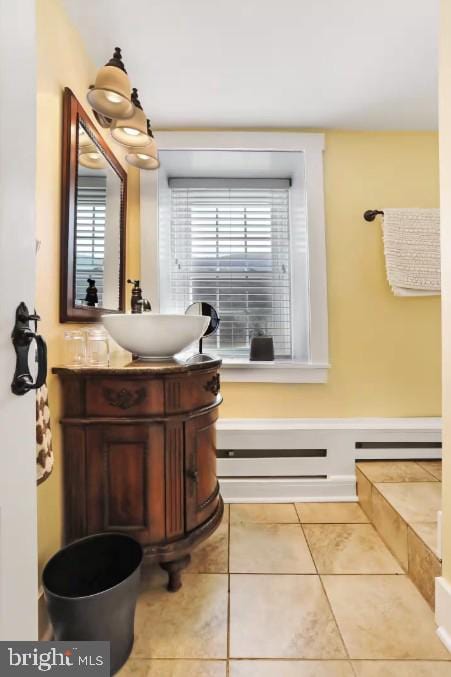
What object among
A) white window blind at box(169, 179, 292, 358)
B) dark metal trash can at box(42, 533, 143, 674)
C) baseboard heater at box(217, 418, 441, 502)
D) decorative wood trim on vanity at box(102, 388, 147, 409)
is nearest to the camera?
dark metal trash can at box(42, 533, 143, 674)

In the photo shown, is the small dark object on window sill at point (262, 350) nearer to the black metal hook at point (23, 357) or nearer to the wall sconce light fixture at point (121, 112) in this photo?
the wall sconce light fixture at point (121, 112)

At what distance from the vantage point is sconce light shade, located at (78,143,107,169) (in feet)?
4.50

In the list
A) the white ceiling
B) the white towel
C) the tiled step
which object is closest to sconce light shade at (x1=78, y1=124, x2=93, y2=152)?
the white ceiling

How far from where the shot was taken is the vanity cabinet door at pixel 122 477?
1160 millimetres

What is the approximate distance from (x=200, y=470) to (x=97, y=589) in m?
0.52

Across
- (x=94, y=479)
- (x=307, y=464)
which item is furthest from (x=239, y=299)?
(x=94, y=479)

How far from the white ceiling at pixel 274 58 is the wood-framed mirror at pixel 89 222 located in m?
0.41

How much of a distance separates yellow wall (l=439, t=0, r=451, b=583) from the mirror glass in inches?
51.8

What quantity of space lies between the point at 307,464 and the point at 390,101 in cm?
210

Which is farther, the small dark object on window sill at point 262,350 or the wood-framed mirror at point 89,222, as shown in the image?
the small dark object on window sill at point 262,350

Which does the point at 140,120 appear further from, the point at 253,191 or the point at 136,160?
the point at 253,191

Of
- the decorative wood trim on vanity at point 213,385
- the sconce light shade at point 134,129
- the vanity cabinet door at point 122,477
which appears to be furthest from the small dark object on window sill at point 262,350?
the sconce light shade at point 134,129

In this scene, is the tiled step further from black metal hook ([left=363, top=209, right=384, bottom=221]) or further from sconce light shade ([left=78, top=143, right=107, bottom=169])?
sconce light shade ([left=78, top=143, right=107, bottom=169])

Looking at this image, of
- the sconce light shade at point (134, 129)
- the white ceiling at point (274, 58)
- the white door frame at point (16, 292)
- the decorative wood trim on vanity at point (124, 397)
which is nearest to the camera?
the white door frame at point (16, 292)
